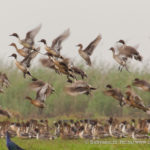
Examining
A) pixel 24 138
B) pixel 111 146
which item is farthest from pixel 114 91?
pixel 24 138

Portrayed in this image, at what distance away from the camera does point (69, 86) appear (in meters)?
8.41

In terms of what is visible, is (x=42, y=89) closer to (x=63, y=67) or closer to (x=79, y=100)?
(x=63, y=67)

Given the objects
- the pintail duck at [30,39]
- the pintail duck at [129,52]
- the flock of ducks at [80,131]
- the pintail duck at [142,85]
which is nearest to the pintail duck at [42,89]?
the pintail duck at [30,39]

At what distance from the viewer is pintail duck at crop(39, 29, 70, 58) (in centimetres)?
1005

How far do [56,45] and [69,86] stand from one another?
7.57 feet

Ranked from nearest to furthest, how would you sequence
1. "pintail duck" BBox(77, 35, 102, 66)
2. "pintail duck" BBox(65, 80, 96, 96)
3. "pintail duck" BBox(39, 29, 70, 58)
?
"pintail duck" BBox(65, 80, 96, 96) → "pintail duck" BBox(39, 29, 70, 58) → "pintail duck" BBox(77, 35, 102, 66)

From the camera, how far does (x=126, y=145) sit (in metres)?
11.4

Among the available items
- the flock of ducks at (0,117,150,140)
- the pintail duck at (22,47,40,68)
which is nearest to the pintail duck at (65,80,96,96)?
the pintail duck at (22,47,40,68)

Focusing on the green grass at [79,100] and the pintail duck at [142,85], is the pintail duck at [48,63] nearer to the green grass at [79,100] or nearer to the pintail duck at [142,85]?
the pintail duck at [142,85]

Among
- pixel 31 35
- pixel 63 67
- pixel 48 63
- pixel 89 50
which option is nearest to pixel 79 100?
pixel 89 50

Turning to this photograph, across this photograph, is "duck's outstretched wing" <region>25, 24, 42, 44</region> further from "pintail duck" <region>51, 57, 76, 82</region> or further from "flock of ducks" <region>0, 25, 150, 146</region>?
"pintail duck" <region>51, 57, 76, 82</region>

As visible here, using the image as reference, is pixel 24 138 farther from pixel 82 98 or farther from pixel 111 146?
pixel 82 98

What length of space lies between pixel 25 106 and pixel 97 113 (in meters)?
2.96

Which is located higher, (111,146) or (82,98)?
(82,98)
